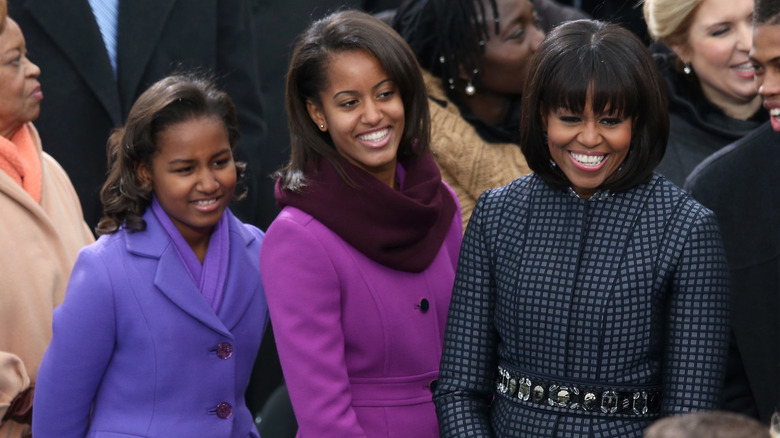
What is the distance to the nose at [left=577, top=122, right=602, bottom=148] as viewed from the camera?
243cm

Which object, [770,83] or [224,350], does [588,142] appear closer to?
[770,83]

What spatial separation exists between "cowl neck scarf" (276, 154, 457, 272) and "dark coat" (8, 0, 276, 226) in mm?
1246

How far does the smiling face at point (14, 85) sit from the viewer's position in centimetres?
326

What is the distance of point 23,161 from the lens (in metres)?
3.28

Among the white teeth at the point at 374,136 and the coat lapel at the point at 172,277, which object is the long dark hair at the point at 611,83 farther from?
the coat lapel at the point at 172,277

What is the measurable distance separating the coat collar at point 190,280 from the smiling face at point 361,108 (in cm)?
47

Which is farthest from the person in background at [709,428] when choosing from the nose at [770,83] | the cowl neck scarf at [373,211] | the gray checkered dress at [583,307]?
the cowl neck scarf at [373,211]

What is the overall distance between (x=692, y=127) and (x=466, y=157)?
0.75 metres

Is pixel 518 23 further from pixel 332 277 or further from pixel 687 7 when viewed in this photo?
pixel 332 277

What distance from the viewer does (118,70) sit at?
3.95 m

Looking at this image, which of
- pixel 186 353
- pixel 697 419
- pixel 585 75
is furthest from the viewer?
pixel 186 353

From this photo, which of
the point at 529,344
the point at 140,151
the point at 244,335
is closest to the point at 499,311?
the point at 529,344

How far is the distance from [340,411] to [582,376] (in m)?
0.60

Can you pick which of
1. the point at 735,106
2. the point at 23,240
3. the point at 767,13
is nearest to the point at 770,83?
the point at 767,13
